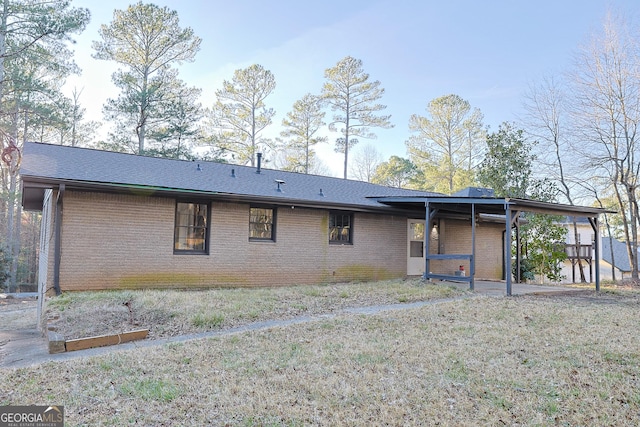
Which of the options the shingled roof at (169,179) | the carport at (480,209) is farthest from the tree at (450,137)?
the shingled roof at (169,179)

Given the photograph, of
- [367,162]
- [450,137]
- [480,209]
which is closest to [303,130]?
[367,162]

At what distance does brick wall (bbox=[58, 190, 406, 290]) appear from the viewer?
9516 mm

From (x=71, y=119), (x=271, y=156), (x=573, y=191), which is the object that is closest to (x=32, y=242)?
(x=71, y=119)

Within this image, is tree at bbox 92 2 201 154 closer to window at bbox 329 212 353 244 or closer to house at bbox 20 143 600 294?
house at bbox 20 143 600 294

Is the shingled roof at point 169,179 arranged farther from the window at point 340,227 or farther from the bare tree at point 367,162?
the bare tree at point 367,162

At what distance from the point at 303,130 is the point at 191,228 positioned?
20.6 meters

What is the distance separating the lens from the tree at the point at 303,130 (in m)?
30.2

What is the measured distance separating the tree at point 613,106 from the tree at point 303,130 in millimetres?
17018

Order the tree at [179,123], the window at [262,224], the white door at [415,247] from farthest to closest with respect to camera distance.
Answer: the tree at [179,123] → the white door at [415,247] → the window at [262,224]

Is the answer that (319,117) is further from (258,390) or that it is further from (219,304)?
(258,390)

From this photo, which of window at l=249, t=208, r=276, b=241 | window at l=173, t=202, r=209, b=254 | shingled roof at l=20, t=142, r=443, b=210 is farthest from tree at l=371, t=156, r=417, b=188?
window at l=173, t=202, r=209, b=254

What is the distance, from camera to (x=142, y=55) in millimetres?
23641

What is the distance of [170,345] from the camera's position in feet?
17.9

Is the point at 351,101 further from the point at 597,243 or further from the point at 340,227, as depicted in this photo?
the point at 597,243
